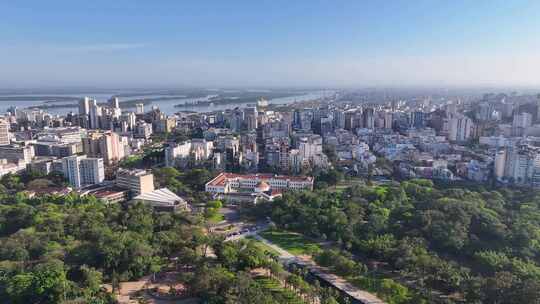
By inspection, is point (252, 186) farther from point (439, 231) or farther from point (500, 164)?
point (500, 164)

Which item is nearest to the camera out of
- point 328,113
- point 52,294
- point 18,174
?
point 52,294

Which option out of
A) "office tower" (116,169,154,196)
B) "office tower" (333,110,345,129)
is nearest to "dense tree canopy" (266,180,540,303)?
"office tower" (116,169,154,196)

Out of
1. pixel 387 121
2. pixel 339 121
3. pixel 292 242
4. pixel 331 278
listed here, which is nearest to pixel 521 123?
pixel 387 121

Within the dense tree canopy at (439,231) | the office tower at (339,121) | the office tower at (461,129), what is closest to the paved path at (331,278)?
the dense tree canopy at (439,231)

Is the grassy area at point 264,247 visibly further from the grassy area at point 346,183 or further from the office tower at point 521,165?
the office tower at point 521,165

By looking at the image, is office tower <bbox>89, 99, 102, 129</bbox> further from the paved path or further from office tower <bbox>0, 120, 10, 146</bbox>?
the paved path

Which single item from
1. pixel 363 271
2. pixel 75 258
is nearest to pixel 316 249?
pixel 363 271

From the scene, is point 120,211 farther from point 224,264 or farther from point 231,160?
point 231,160
